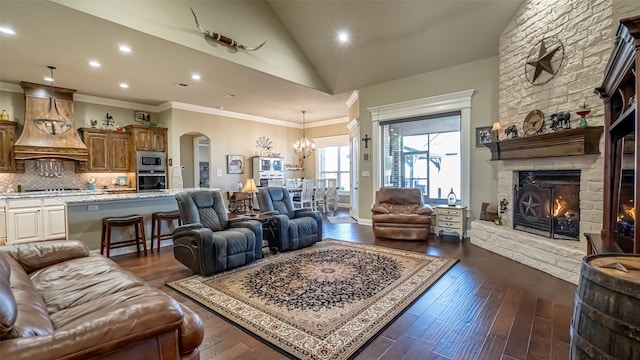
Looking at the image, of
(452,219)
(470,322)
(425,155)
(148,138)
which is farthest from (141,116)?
(470,322)

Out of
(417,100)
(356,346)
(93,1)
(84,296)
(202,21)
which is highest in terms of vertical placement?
(202,21)

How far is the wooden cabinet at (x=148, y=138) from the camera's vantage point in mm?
6945

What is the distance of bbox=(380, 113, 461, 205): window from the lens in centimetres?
607

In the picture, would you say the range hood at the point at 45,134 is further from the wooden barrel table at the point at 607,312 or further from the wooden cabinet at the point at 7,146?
the wooden barrel table at the point at 607,312

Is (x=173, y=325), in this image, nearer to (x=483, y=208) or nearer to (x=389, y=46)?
(x=483, y=208)

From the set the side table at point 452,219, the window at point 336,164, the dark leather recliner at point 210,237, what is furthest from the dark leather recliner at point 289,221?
the window at point 336,164

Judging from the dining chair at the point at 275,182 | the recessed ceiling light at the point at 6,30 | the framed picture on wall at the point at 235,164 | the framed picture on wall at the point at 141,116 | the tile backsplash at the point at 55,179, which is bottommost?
the dining chair at the point at 275,182

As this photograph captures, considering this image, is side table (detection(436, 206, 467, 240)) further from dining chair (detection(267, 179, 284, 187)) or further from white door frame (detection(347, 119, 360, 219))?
dining chair (detection(267, 179, 284, 187))

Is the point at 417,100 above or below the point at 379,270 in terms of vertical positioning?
above

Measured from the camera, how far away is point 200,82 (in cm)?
581

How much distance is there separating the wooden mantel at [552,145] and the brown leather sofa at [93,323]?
407cm

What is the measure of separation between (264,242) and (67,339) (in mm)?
3569

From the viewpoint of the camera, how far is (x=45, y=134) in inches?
226

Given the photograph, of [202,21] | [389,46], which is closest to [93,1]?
[202,21]
